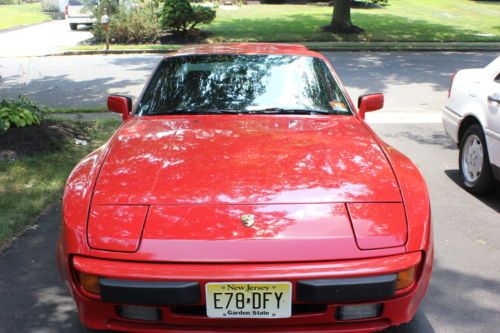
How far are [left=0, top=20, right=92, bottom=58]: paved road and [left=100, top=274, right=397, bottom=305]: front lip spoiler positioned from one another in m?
15.6

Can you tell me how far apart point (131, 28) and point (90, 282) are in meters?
17.5

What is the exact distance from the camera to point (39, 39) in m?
20.7

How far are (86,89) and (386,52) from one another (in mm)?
9673

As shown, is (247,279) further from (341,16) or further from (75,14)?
(75,14)

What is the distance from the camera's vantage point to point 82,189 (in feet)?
9.50

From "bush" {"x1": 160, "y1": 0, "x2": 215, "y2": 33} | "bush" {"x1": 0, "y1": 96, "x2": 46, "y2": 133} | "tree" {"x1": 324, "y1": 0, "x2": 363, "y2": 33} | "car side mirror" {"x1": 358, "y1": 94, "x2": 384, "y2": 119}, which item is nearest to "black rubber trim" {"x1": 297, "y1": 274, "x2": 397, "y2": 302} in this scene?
"car side mirror" {"x1": 358, "y1": 94, "x2": 384, "y2": 119}

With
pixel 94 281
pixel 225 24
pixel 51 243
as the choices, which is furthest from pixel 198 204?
pixel 225 24

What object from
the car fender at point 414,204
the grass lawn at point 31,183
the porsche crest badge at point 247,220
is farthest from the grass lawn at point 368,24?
the porsche crest badge at point 247,220

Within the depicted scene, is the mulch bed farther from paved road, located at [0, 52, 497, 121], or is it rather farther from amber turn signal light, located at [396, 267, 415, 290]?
amber turn signal light, located at [396, 267, 415, 290]

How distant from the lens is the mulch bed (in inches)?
249

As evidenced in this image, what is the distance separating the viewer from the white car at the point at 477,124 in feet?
16.6

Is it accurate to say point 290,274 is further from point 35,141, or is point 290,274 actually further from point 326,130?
point 35,141

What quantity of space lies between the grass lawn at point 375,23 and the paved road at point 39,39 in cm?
511

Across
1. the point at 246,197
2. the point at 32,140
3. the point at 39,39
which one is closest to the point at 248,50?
the point at 246,197
